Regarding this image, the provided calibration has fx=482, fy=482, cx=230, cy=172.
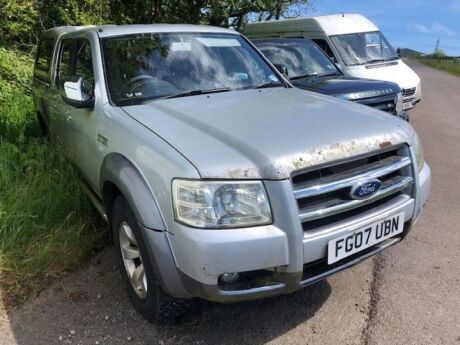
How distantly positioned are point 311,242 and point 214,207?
20.7 inches

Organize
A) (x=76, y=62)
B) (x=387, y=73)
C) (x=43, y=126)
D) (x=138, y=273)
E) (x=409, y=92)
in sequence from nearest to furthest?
(x=138, y=273) → (x=76, y=62) → (x=43, y=126) → (x=409, y=92) → (x=387, y=73)

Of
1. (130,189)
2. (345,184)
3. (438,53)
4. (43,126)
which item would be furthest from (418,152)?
(438,53)

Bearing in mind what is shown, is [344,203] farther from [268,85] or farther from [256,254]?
[268,85]

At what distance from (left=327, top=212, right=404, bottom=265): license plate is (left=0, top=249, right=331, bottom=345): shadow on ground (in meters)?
0.67

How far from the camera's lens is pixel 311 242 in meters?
2.44

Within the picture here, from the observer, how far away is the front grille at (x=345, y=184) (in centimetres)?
247

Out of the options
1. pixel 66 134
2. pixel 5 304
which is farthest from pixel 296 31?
pixel 5 304

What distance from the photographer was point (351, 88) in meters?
5.86

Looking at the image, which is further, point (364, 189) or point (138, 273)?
point (138, 273)

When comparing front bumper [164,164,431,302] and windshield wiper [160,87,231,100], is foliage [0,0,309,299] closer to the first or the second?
windshield wiper [160,87,231,100]

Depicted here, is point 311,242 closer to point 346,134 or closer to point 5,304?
point 346,134

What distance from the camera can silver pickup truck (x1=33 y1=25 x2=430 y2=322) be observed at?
2373 mm

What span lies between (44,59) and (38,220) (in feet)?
8.98

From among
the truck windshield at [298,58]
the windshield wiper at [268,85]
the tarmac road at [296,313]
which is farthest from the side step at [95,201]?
the truck windshield at [298,58]
